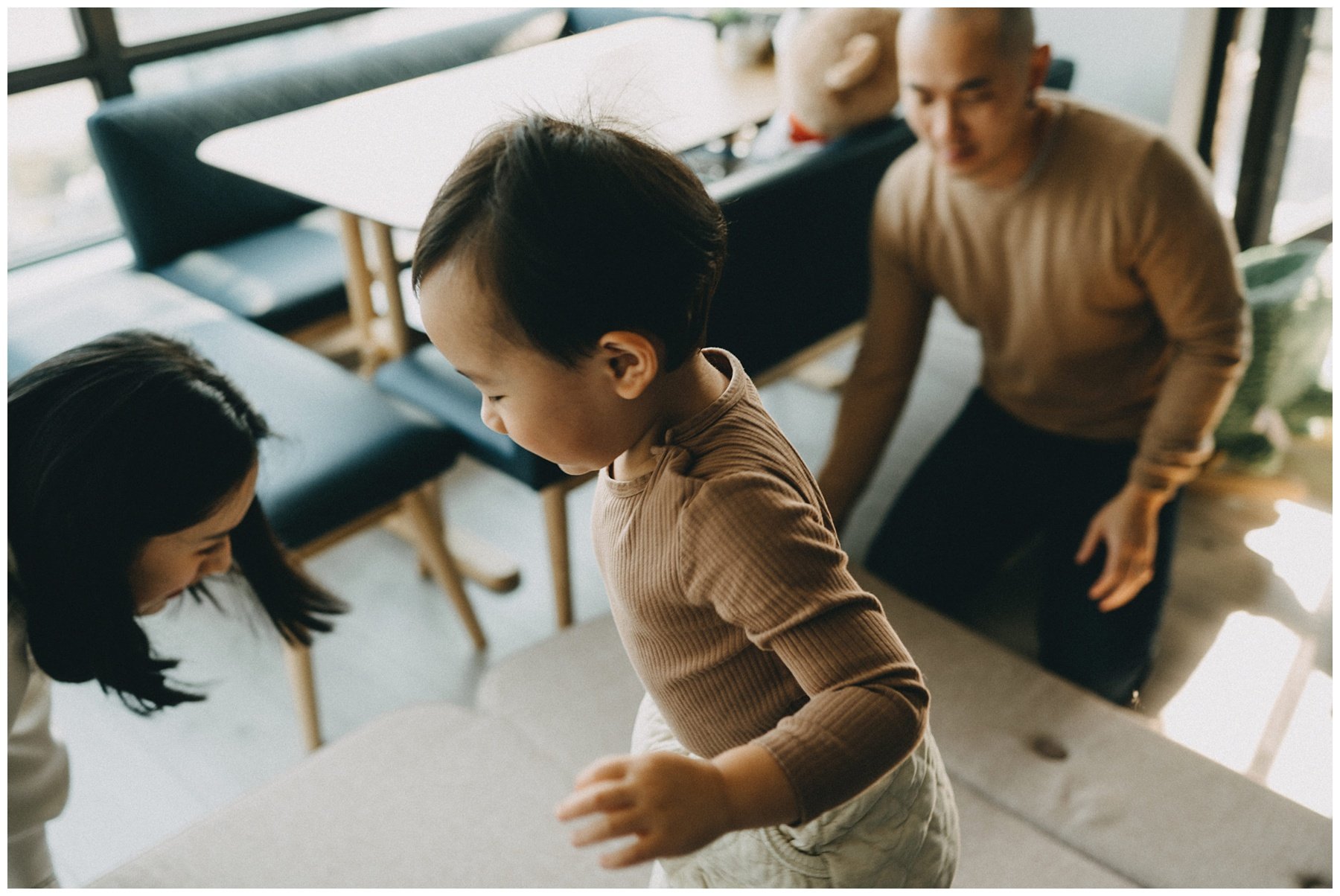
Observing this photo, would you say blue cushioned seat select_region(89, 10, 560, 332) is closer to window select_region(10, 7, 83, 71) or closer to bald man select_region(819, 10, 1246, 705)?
window select_region(10, 7, 83, 71)

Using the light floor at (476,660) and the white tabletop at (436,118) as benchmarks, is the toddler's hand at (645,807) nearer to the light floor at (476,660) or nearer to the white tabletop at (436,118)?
the white tabletop at (436,118)

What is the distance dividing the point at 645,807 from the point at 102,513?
60 cm

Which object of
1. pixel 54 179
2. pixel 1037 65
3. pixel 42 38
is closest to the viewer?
pixel 1037 65

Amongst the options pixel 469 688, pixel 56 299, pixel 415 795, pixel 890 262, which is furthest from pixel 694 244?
pixel 56 299

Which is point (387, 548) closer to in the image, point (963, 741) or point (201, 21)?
point (963, 741)

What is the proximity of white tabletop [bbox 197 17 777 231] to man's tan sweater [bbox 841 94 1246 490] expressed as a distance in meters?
0.43

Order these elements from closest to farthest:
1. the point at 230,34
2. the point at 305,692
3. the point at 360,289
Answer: the point at 305,692
the point at 360,289
the point at 230,34

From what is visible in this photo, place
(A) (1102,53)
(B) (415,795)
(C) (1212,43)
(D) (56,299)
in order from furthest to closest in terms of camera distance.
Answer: (A) (1102,53)
(C) (1212,43)
(D) (56,299)
(B) (415,795)

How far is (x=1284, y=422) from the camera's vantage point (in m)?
2.15

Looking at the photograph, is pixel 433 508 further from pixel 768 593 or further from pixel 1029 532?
pixel 768 593

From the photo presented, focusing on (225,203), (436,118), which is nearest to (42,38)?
(225,203)

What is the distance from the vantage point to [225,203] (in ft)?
8.30

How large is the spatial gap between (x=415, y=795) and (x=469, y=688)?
21.2 inches

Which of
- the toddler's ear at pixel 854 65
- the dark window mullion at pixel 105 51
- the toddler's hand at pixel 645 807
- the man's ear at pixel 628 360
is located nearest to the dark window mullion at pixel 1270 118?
the toddler's ear at pixel 854 65
